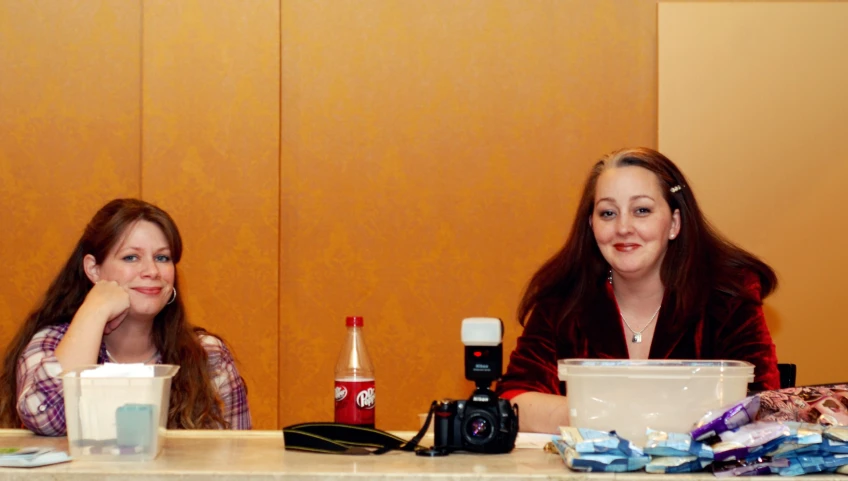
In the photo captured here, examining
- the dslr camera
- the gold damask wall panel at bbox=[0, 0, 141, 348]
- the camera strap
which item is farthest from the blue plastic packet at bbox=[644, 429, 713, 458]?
the gold damask wall panel at bbox=[0, 0, 141, 348]

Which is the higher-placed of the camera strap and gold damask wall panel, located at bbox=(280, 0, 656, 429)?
gold damask wall panel, located at bbox=(280, 0, 656, 429)

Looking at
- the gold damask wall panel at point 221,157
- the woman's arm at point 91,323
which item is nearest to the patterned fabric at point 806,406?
the woman's arm at point 91,323

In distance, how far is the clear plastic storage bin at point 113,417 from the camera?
137 cm

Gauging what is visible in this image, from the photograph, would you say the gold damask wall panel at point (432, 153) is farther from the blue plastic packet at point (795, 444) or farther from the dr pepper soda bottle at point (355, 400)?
the blue plastic packet at point (795, 444)

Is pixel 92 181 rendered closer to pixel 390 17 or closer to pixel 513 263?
pixel 390 17

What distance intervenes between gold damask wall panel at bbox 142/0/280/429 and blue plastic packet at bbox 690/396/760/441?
8.26ft

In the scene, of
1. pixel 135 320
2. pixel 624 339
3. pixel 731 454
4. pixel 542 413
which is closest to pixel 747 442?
pixel 731 454

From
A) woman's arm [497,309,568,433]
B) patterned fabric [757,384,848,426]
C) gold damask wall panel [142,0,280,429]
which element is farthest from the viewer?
gold damask wall panel [142,0,280,429]

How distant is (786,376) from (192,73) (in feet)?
7.90

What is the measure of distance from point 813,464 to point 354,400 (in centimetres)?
81

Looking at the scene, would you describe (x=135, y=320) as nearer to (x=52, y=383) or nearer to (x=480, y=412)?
(x=52, y=383)

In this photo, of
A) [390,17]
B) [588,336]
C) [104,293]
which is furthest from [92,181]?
[588,336]

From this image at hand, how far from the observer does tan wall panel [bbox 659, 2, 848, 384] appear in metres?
3.71

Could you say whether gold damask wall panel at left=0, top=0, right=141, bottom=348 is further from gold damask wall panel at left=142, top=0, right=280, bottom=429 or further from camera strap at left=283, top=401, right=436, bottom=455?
camera strap at left=283, top=401, right=436, bottom=455
